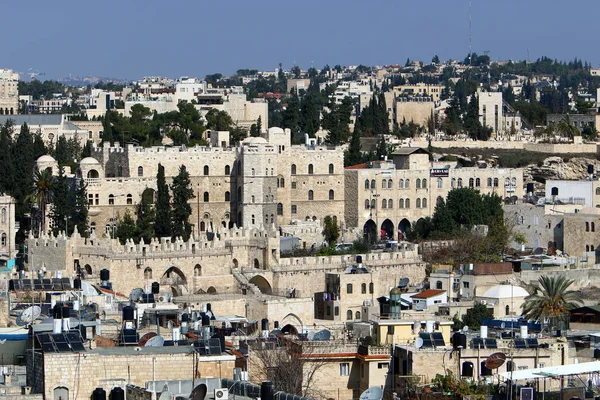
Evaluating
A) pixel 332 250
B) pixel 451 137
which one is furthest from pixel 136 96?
pixel 332 250

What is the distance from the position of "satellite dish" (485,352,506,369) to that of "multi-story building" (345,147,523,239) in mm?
45769

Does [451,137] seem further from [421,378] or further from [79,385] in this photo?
[79,385]

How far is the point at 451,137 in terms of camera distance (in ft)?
352

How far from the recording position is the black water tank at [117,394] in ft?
87.0

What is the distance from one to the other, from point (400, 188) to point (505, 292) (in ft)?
90.5

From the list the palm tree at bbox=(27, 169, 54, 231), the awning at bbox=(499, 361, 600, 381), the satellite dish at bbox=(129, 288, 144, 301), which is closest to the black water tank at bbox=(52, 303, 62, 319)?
the awning at bbox=(499, 361, 600, 381)

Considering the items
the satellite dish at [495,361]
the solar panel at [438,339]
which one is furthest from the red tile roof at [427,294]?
the satellite dish at [495,361]

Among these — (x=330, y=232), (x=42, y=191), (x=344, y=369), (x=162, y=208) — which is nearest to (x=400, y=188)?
(x=330, y=232)

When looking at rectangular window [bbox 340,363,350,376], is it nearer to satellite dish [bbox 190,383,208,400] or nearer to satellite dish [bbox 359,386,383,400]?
satellite dish [bbox 359,386,383,400]

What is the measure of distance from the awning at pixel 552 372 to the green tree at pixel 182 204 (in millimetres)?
39148

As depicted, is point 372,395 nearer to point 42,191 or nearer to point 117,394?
point 117,394

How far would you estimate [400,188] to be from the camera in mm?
82562

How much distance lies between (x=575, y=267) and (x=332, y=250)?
916 cm

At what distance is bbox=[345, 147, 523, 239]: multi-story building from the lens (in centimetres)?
8169
